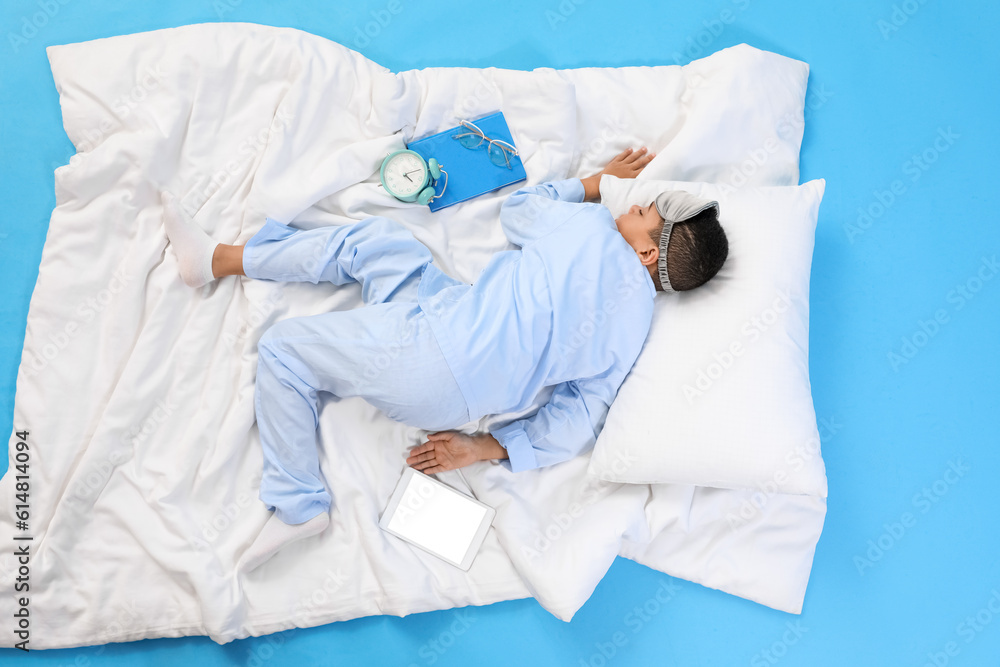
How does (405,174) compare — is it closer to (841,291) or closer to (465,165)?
(465,165)

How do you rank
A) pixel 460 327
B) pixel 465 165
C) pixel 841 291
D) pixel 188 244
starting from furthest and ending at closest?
pixel 841 291 → pixel 465 165 → pixel 188 244 → pixel 460 327

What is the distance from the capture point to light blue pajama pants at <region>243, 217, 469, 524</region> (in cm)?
135

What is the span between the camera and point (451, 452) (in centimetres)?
151

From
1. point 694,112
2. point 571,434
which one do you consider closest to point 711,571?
point 571,434

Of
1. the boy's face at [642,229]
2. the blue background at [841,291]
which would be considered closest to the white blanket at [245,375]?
the blue background at [841,291]

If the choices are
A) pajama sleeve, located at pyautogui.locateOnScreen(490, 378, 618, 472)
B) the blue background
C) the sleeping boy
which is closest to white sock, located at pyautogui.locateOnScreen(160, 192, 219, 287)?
the sleeping boy

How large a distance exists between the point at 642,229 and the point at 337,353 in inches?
31.0

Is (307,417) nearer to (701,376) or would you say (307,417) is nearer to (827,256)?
(701,376)

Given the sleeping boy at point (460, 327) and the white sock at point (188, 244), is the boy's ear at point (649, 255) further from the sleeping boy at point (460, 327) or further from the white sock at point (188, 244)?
the white sock at point (188, 244)

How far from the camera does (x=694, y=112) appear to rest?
162 centimetres

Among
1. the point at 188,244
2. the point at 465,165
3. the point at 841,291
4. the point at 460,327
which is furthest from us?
the point at 841,291

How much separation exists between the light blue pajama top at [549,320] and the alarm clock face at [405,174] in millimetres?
225

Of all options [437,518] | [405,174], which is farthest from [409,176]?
[437,518]

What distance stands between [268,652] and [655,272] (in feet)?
4.59
